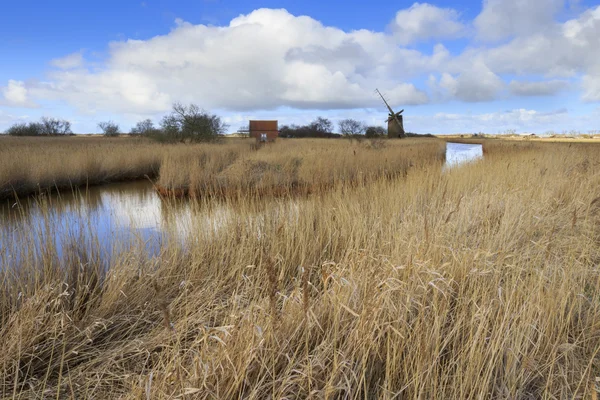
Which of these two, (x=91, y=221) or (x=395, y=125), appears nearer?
(x=91, y=221)

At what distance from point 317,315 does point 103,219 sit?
6.01 m

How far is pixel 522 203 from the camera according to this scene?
443 centimetres

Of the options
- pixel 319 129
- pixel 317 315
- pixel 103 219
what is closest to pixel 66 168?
pixel 103 219

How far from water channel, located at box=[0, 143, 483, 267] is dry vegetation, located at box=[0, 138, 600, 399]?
162 mm

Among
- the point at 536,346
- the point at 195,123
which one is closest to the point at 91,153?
the point at 195,123

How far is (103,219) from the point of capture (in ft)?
22.2

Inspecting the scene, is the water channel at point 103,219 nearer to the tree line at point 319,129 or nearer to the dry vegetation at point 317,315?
the dry vegetation at point 317,315

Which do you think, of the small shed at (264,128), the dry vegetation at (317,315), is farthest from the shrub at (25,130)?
the dry vegetation at (317,315)

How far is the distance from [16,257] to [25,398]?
5.30 feet

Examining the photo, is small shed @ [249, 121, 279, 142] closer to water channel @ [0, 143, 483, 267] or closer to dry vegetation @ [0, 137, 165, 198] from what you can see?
dry vegetation @ [0, 137, 165, 198]

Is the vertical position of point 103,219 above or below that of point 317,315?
below

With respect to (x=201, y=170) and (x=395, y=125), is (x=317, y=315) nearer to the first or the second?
(x=201, y=170)

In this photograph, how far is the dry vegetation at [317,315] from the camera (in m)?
1.55

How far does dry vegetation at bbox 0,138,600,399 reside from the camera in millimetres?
1554
